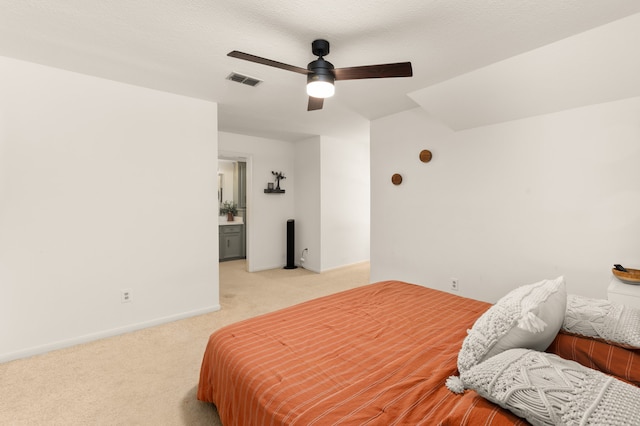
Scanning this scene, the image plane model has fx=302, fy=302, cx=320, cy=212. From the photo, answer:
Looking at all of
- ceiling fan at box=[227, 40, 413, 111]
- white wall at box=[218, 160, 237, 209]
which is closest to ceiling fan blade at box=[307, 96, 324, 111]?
ceiling fan at box=[227, 40, 413, 111]

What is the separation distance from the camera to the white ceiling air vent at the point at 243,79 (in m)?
2.74

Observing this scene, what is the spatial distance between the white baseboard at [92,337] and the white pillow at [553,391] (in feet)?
10.1

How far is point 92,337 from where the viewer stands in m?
2.78

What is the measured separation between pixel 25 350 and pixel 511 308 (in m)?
3.52

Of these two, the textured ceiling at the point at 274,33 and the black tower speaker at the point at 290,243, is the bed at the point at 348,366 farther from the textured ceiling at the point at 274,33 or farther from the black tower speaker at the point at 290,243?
the black tower speaker at the point at 290,243

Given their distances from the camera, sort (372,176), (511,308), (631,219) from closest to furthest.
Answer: (511,308), (631,219), (372,176)

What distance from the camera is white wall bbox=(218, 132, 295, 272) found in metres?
5.27

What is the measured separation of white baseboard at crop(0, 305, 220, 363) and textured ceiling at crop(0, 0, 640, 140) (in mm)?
2373

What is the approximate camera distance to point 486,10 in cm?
179

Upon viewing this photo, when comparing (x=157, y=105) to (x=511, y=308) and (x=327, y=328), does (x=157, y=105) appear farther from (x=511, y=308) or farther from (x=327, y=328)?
(x=511, y=308)

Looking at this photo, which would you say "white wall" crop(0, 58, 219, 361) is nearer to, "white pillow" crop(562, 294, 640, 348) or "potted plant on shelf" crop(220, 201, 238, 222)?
"white pillow" crop(562, 294, 640, 348)

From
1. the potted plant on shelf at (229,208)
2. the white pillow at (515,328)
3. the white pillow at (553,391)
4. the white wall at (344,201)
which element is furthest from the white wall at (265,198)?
the white pillow at (553,391)

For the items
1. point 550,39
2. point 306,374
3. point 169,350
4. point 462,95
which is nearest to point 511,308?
point 306,374

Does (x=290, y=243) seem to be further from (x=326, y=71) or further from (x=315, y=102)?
(x=326, y=71)
